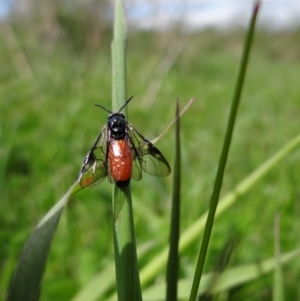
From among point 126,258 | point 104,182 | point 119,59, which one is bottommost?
point 126,258

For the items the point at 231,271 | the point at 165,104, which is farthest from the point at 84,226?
the point at 165,104

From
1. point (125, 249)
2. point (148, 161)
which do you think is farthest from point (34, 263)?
point (148, 161)

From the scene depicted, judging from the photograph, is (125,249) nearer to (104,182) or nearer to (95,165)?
(95,165)

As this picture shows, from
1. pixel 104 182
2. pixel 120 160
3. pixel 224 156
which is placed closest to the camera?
pixel 224 156

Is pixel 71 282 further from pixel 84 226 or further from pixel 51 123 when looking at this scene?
pixel 51 123

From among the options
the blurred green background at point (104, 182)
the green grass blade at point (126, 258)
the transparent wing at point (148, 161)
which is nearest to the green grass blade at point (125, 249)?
the green grass blade at point (126, 258)

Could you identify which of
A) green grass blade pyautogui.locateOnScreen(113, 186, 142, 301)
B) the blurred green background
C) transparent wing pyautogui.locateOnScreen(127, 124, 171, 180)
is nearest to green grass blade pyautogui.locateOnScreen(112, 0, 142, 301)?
green grass blade pyautogui.locateOnScreen(113, 186, 142, 301)

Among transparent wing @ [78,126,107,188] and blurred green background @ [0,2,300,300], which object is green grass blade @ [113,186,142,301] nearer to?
transparent wing @ [78,126,107,188]
